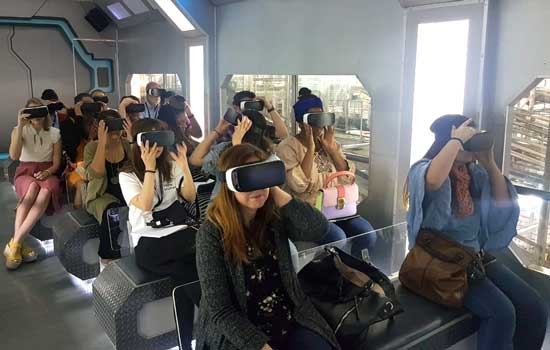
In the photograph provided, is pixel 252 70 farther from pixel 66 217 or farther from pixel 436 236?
pixel 436 236

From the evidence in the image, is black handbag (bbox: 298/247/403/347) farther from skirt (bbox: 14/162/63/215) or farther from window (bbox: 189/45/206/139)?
window (bbox: 189/45/206/139)

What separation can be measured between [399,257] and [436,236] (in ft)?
1.86

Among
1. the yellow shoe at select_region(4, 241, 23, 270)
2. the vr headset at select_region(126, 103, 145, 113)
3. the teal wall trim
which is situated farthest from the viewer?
the teal wall trim

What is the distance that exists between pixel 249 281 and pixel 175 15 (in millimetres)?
4603

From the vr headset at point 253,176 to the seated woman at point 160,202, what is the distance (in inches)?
40.7

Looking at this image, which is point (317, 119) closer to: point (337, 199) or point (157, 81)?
point (337, 199)

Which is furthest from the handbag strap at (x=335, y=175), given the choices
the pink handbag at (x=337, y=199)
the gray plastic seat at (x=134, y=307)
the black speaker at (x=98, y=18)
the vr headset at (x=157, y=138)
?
the black speaker at (x=98, y=18)

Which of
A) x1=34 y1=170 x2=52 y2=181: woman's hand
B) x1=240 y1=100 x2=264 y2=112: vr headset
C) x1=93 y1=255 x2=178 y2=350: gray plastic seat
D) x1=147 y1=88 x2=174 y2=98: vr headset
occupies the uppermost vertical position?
x1=147 y1=88 x2=174 y2=98: vr headset

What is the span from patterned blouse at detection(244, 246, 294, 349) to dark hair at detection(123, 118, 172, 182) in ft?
3.78

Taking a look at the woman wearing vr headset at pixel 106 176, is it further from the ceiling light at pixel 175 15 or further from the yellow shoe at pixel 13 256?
the ceiling light at pixel 175 15

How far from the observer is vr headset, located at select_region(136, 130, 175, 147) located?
2705 mm

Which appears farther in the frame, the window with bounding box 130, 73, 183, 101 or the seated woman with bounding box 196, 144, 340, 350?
the window with bounding box 130, 73, 183, 101

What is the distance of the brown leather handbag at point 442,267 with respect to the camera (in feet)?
7.59

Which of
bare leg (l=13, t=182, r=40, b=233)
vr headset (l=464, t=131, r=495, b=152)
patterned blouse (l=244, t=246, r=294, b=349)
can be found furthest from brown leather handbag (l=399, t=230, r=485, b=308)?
bare leg (l=13, t=182, r=40, b=233)
